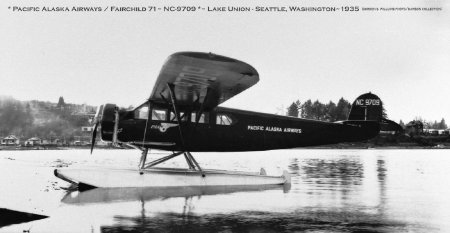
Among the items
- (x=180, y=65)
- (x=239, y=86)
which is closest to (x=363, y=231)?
(x=180, y=65)

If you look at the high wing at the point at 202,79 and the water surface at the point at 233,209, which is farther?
the high wing at the point at 202,79

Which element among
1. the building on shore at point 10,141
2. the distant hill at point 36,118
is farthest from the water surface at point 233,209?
the building on shore at point 10,141

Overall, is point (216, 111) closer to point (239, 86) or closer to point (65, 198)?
point (239, 86)

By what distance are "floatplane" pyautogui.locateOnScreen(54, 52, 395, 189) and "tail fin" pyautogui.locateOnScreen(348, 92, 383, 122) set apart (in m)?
0.45

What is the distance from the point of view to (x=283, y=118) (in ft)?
36.4

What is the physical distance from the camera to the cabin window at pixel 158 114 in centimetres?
1011

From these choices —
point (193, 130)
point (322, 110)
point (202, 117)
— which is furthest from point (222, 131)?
point (322, 110)

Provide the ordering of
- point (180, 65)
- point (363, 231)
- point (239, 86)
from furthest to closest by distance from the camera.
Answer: point (239, 86) < point (180, 65) < point (363, 231)

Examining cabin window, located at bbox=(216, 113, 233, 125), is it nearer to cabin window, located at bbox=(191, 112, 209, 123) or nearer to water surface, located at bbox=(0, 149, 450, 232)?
cabin window, located at bbox=(191, 112, 209, 123)

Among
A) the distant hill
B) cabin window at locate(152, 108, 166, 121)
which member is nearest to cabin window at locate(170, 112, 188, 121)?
cabin window at locate(152, 108, 166, 121)

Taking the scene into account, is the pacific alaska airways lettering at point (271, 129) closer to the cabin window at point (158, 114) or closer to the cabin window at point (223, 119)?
the cabin window at point (223, 119)

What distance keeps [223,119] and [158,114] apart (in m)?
1.62

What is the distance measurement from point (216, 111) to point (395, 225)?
238 inches

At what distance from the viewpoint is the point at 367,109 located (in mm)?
12320
